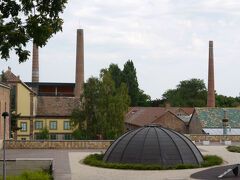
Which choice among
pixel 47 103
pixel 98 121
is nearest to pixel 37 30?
pixel 98 121

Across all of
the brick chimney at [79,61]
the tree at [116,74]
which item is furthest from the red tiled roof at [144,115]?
the brick chimney at [79,61]

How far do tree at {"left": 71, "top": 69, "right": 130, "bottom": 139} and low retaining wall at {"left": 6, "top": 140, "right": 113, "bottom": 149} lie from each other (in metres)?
15.2

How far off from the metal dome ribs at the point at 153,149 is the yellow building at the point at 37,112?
127ft

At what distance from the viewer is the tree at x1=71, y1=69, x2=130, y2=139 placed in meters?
57.3

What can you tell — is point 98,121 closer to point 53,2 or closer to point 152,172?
point 152,172

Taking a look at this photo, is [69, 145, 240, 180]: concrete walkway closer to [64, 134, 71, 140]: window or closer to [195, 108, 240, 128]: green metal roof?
[195, 108, 240, 128]: green metal roof

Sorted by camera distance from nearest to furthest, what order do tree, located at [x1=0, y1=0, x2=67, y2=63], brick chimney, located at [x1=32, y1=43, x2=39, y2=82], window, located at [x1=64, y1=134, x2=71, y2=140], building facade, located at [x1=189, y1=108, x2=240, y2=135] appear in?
1. tree, located at [x1=0, y1=0, x2=67, y2=63]
2. building facade, located at [x1=189, y1=108, x2=240, y2=135]
3. window, located at [x1=64, y1=134, x2=71, y2=140]
4. brick chimney, located at [x1=32, y1=43, x2=39, y2=82]

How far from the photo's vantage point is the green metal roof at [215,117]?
6775cm

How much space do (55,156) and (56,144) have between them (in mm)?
6564

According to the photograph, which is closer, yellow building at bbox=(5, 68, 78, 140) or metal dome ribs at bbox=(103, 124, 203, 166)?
metal dome ribs at bbox=(103, 124, 203, 166)

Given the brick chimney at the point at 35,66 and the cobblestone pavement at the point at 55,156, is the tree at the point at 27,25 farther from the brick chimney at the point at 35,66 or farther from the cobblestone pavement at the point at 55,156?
the brick chimney at the point at 35,66

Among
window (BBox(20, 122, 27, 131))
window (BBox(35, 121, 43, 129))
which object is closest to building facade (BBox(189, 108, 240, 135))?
window (BBox(35, 121, 43, 129))

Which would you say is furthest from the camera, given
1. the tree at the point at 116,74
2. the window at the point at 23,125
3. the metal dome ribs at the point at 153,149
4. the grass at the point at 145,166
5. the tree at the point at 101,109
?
the tree at the point at 116,74

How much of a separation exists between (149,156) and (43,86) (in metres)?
72.0
